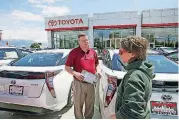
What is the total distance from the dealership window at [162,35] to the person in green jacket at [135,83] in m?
28.1

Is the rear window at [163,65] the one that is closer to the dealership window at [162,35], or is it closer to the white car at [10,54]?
the white car at [10,54]

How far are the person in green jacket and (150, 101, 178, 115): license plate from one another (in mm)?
888

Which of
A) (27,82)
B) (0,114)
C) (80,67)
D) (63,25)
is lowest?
(0,114)

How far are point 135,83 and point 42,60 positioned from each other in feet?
11.5

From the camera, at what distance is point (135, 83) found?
1801mm

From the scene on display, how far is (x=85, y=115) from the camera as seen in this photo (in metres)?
4.22

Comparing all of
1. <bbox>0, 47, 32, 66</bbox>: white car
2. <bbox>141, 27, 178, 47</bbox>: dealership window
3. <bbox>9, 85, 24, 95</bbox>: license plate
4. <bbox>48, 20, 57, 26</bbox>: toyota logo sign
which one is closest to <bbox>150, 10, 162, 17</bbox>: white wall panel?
<bbox>141, 27, 178, 47</bbox>: dealership window

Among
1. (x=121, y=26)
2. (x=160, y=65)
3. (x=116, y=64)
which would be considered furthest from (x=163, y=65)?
(x=121, y=26)

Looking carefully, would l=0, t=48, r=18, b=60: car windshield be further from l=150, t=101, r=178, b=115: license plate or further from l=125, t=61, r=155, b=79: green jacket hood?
l=125, t=61, r=155, b=79: green jacket hood

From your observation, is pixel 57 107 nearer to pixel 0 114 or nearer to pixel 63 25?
pixel 0 114

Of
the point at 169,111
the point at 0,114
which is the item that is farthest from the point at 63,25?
the point at 169,111

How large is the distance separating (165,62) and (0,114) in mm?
3362

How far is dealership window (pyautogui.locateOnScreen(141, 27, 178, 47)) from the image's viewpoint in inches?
1155

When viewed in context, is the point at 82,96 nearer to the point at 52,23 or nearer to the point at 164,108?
the point at 164,108
